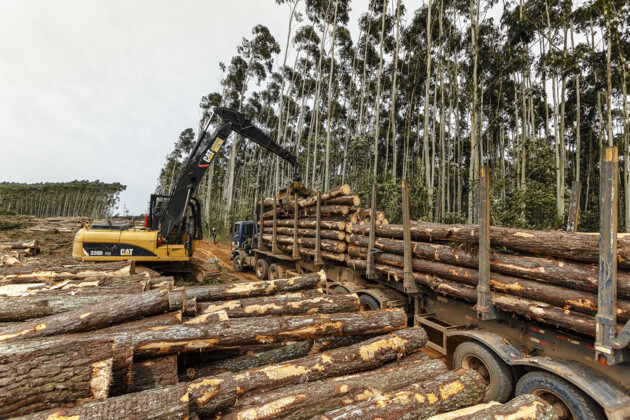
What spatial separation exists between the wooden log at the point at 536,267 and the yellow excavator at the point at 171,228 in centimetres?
582

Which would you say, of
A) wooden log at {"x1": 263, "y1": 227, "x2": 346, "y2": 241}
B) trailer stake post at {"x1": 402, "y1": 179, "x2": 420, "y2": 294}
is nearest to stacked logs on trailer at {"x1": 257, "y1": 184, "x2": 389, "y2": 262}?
wooden log at {"x1": 263, "y1": 227, "x2": 346, "y2": 241}

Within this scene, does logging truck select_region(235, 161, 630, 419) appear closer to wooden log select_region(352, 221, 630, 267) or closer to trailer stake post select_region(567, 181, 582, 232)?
wooden log select_region(352, 221, 630, 267)

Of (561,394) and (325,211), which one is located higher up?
(325,211)

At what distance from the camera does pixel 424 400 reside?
2682mm

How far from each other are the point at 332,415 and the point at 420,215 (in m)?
12.7

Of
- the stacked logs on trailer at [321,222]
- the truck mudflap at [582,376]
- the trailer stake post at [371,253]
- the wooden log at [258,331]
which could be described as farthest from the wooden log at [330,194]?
A: the truck mudflap at [582,376]

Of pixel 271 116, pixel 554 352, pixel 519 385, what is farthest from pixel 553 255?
pixel 271 116

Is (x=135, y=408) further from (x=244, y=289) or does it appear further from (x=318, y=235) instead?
(x=318, y=235)

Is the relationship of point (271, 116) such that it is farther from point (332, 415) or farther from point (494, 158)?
point (332, 415)

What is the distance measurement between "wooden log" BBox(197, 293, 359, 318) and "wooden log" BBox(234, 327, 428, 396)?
873mm

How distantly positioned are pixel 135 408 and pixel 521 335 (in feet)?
13.7

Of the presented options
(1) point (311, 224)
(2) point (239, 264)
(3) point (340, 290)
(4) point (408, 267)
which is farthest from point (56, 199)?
(4) point (408, 267)

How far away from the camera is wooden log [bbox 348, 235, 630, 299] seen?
285cm

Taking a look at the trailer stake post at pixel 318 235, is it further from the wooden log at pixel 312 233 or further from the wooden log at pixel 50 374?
the wooden log at pixel 50 374
